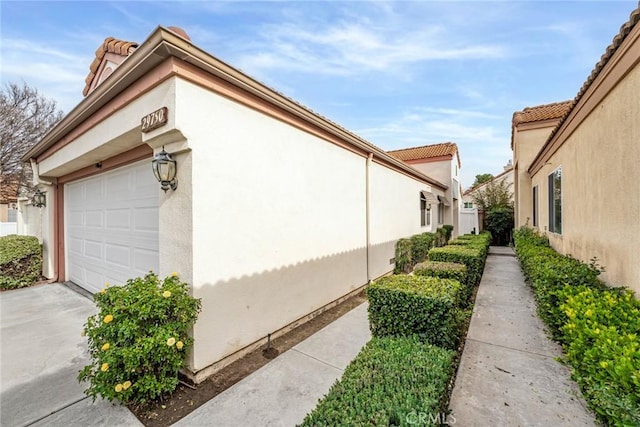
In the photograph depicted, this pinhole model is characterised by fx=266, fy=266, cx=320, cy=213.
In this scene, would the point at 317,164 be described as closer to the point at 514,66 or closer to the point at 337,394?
the point at 337,394

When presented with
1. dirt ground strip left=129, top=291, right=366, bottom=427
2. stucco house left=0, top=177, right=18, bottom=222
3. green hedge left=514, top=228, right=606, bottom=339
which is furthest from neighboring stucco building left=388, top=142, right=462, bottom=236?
stucco house left=0, top=177, right=18, bottom=222

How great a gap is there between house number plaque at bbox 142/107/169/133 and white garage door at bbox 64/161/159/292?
111 centimetres

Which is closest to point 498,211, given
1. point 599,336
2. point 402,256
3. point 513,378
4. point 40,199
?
point 402,256

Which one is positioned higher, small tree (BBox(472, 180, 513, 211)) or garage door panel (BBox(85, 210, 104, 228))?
small tree (BBox(472, 180, 513, 211))

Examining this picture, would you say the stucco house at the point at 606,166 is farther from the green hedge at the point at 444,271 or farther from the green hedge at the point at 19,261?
the green hedge at the point at 19,261

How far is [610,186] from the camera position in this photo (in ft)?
12.8

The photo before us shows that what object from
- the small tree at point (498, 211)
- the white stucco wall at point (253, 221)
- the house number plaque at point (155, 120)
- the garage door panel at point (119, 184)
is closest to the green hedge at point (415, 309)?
the white stucco wall at point (253, 221)

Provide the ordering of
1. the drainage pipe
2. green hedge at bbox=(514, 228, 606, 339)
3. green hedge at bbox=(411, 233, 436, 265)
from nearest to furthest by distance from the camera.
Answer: green hedge at bbox=(514, 228, 606, 339) < the drainage pipe < green hedge at bbox=(411, 233, 436, 265)

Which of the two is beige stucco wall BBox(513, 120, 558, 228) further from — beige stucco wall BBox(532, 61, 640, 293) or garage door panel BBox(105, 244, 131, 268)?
garage door panel BBox(105, 244, 131, 268)

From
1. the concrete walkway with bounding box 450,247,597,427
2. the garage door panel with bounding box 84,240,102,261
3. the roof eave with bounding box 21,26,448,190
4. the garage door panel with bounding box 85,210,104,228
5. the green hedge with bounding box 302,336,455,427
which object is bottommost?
the concrete walkway with bounding box 450,247,597,427

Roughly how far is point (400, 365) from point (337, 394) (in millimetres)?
670

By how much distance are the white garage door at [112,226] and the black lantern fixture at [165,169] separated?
3.38 ft

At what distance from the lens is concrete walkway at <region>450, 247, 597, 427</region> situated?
2.69 metres

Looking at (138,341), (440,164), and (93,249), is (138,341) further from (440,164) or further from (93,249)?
(440,164)
